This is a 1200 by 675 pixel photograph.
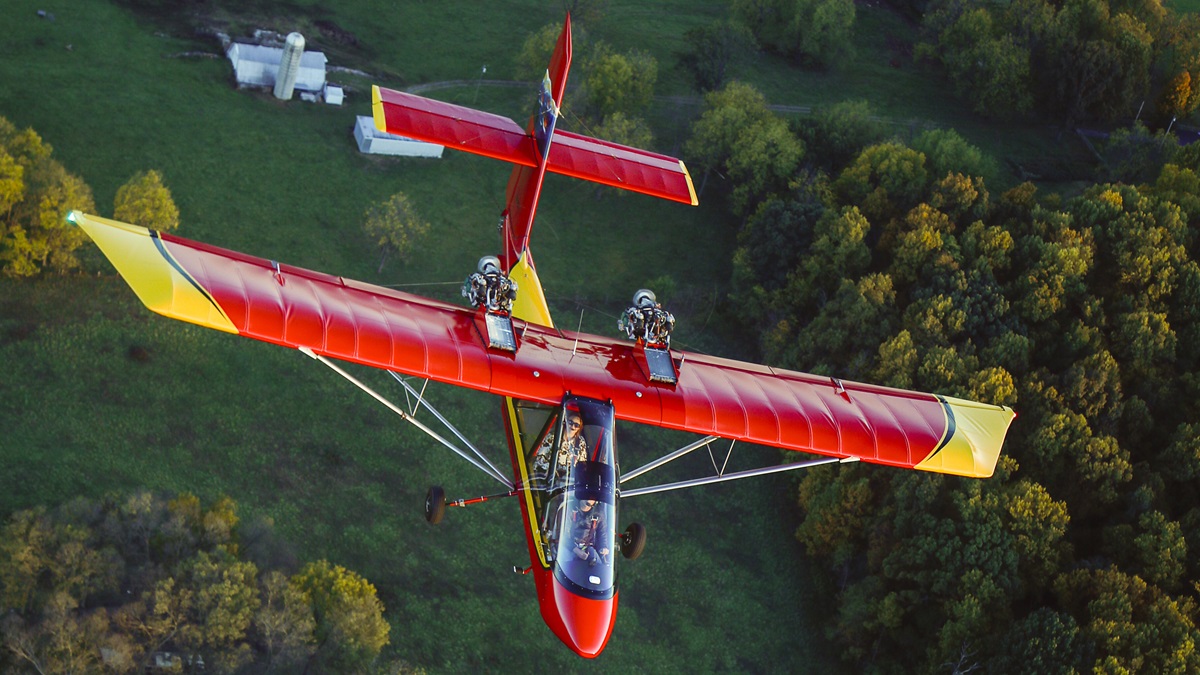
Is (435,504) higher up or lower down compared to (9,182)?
higher up

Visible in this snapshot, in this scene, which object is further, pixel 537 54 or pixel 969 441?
pixel 537 54

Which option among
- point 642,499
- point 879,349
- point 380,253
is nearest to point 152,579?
point 642,499

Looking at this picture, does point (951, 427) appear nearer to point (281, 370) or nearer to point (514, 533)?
point (514, 533)

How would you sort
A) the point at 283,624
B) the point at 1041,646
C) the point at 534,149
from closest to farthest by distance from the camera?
1. the point at 283,624
2. the point at 534,149
3. the point at 1041,646

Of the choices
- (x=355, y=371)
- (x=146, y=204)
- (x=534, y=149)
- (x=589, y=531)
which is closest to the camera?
(x=589, y=531)

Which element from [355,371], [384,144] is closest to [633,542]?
[355,371]

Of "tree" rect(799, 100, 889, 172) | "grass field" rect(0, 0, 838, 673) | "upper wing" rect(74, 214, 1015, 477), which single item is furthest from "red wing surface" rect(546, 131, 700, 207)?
"tree" rect(799, 100, 889, 172)

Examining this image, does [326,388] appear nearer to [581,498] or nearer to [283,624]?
[283,624]

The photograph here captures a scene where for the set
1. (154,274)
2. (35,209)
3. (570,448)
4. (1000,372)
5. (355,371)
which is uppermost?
(154,274)
